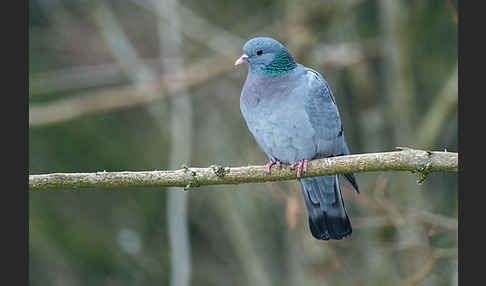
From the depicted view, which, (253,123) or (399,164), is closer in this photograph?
(399,164)

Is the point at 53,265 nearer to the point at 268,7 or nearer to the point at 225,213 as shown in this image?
the point at 225,213

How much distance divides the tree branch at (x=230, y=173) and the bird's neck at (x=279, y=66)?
3.86 ft

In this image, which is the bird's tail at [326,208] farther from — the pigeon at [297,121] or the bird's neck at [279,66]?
the bird's neck at [279,66]

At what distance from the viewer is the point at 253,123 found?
442 centimetres

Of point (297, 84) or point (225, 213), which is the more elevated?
point (297, 84)

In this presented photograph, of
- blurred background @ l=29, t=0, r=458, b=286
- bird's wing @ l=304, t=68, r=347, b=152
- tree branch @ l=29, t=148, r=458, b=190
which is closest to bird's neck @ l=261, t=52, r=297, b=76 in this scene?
bird's wing @ l=304, t=68, r=347, b=152

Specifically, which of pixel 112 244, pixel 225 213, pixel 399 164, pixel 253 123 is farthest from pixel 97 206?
→ pixel 399 164

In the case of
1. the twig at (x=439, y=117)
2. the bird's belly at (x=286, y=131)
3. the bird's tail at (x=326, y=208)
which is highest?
the twig at (x=439, y=117)

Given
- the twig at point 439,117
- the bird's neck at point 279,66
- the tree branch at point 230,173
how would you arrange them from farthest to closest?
the twig at point 439,117
the bird's neck at point 279,66
the tree branch at point 230,173

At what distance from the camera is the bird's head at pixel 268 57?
4609 millimetres

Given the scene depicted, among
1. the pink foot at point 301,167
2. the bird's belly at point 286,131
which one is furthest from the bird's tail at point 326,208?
the pink foot at point 301,167

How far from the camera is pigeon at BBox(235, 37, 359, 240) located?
430 centimetres

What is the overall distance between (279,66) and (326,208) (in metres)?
1.19

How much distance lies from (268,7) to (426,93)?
2523 mm
